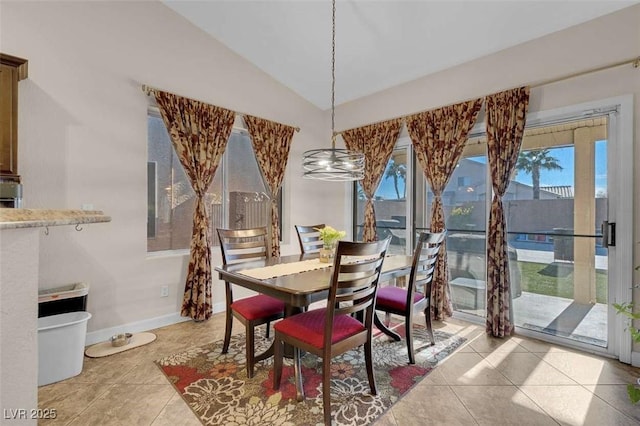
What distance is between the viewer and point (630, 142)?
2.45 metres

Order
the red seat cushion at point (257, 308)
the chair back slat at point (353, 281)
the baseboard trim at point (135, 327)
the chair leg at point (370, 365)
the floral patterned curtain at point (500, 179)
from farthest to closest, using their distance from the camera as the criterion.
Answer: the floral patterned curtain at point (500, 179) < the baseboard trim at point (135, 327) < the red seat cushion at point (257, 308) < the chair leg at point (370, 365) < the chair back slat at point (353, 281)

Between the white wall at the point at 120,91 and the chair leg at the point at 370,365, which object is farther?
the white wall at the point at 120,91

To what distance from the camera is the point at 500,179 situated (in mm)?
3029

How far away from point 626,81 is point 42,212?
3.91 m

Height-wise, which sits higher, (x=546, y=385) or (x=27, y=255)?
(x=27, y=255)

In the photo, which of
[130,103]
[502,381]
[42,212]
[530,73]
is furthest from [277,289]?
[530,73]

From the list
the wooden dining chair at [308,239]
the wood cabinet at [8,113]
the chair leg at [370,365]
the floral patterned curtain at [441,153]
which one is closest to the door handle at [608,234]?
the floral patterned curtain at [441,153]

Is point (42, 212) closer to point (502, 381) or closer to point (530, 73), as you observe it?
point (502, 381)

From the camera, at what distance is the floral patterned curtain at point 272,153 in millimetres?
3962

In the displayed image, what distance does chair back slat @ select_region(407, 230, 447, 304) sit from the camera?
7.92 ft

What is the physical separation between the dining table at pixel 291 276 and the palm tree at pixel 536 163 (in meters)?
1.53

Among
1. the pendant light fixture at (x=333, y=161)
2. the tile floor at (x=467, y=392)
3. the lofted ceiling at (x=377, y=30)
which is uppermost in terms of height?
the lofted ceiling at (x=377, y=30)

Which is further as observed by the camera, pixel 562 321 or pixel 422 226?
pixel 422 226

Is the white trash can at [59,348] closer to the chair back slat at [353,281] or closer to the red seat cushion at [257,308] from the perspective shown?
the red seat cushion at [257,308]
